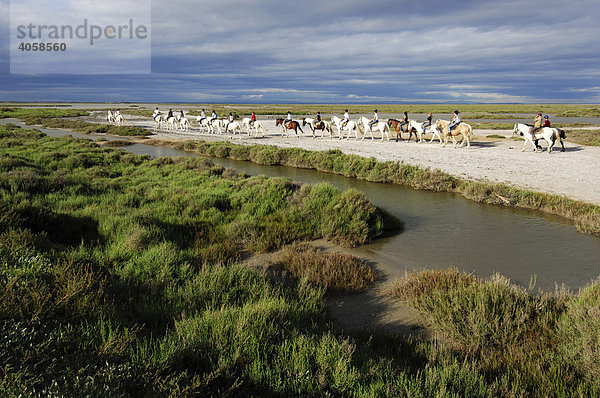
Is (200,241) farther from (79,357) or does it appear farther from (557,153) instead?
(557,153)

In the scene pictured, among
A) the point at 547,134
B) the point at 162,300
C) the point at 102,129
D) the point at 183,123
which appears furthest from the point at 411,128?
the point at 102,129

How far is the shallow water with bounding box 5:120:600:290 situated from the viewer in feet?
23.9

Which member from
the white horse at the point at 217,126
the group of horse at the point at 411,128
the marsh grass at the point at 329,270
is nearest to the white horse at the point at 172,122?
the white horse at the point at 217,126

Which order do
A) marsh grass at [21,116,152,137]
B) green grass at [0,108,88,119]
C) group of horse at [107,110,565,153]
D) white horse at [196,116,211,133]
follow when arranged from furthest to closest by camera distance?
1. green grass at [0,108,88,119]
2. white horse at [196,116,211,133]
3. marsh grass at [21,116,152,137]
4. group of horse at [107,110,565,153]

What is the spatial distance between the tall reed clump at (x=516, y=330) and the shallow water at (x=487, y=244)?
1.28 metres

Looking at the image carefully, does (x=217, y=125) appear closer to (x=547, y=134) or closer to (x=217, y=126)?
(x=217, y=126)

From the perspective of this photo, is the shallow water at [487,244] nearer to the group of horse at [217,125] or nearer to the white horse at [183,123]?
the group of horse at [217,125]

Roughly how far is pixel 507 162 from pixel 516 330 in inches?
663

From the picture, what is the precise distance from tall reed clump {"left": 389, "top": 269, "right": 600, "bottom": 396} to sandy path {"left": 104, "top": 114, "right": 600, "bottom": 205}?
952 cm

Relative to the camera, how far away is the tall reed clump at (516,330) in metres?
3.46

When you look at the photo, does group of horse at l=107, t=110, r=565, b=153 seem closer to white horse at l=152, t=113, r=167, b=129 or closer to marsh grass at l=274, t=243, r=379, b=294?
white horse at l=152, t=113, r=167, b=129

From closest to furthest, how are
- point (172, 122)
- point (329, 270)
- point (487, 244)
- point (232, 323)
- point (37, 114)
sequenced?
point (232, 323)
point (329, 270)
point (487, 244)
point (172, 122)
point (37, 114)

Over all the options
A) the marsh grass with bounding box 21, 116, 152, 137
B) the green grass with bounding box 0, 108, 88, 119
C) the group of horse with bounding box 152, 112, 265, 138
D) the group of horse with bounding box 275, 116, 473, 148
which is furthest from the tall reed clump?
the green grass with bounding box 0, 108, 88, 119

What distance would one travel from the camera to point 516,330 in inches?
176
